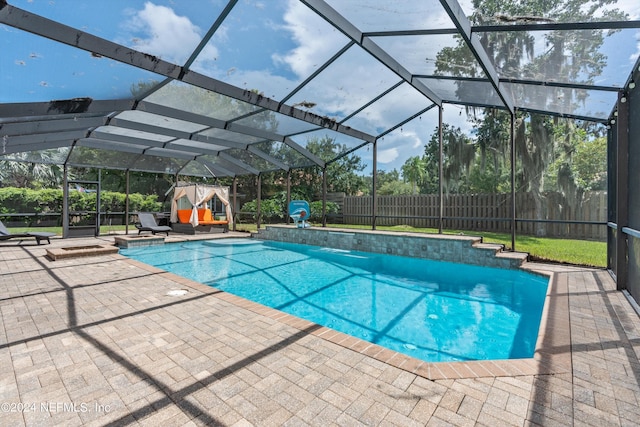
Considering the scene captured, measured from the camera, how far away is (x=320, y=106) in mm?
7453

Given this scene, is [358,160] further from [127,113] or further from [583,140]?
[127,113]

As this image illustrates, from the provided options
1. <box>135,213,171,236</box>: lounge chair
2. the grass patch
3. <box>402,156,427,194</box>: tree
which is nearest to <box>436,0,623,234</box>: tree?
the grass patch

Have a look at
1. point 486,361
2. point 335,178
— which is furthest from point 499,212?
point 486,361

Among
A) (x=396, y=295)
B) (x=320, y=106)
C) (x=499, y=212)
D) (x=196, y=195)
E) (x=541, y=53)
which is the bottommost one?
(x=396, y=295)

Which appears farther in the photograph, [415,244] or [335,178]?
[335,178]

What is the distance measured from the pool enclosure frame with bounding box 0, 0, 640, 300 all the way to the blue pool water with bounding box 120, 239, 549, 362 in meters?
1.48

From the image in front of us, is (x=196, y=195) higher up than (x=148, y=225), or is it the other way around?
(x=196, y=195)

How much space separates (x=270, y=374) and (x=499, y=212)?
37.6 feet

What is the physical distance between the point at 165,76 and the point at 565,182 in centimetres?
1135

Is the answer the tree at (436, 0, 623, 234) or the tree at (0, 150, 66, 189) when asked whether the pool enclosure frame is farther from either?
the tree at (0, 150, 66, 189)

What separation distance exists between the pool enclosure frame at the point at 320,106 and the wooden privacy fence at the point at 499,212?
2.60 meters

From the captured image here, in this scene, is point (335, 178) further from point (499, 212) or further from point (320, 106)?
point (320, 106)

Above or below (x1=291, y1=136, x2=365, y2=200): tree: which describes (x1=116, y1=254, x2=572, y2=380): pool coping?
below

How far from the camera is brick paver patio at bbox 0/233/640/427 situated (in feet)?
5.72
